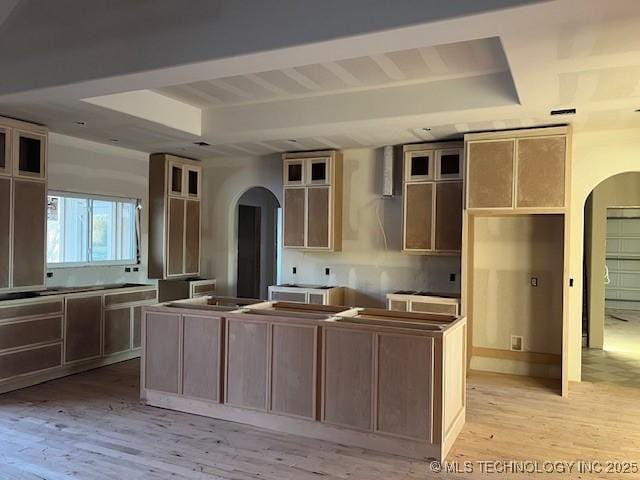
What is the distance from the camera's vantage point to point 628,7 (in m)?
2.32

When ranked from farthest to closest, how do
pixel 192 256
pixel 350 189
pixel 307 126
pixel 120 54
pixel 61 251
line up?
pixel 192 256 < pixel 350 189 < pixel 61 251 < pixel 307 126 < pixel 120 54

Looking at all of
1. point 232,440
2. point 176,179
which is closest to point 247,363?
point 232,440

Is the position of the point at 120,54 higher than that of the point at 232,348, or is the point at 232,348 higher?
the point at 120,54

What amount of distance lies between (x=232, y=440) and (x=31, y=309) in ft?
8.84

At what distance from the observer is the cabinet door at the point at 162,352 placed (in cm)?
434

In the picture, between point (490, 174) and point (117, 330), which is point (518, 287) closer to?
point (490, 174)

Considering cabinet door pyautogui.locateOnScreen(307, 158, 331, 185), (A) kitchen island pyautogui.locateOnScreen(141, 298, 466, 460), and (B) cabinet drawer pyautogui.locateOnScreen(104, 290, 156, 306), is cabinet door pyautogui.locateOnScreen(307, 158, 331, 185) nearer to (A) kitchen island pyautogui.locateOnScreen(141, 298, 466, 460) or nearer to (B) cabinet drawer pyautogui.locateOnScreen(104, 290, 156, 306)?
(A) kitchen island pyautogui.locateOnScreen(141, 298, 466, 460)

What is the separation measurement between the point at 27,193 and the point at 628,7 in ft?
17.1

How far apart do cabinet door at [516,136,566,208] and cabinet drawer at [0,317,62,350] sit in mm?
4988

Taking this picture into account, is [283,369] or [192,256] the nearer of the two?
[283,369]

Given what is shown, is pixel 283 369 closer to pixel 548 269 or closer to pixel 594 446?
pixel 594 446

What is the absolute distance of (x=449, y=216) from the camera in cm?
570

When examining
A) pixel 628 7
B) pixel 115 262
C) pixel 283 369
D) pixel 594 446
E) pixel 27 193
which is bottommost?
pixel 594 446

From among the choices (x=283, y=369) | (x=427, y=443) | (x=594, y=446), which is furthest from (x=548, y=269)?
(x=283, y=369)
